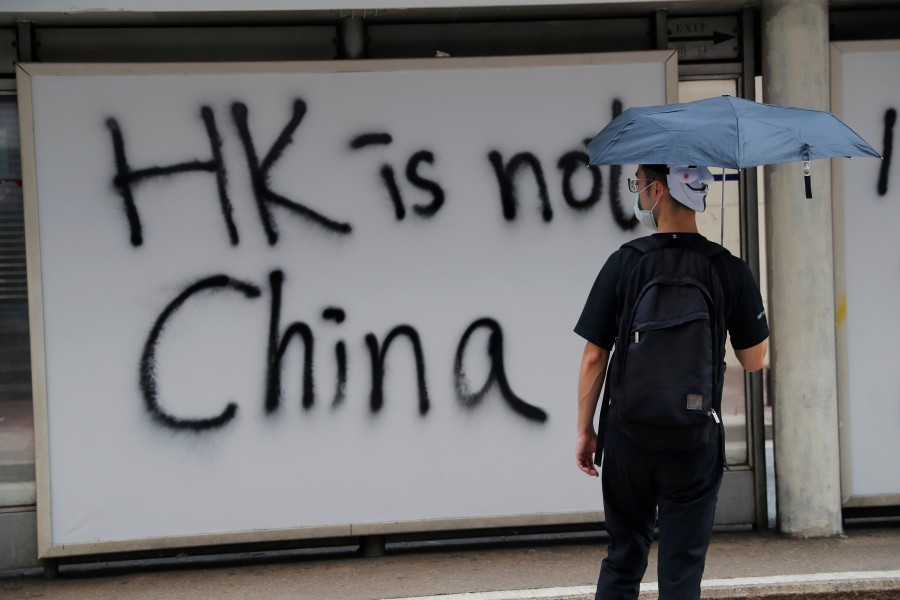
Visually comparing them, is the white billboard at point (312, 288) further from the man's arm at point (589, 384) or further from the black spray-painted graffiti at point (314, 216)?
the man's arm at point (589, 384)

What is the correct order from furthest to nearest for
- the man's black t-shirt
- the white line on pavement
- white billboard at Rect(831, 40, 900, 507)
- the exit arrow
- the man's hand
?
the exit arrow < white billboard at Rect(831, 40, 900, 507) < the white line on pavement < the man's hand < the man's black t-shirt

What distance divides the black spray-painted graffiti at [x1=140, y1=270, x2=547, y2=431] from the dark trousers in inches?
79.9

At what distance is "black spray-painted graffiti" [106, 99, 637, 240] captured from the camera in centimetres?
571

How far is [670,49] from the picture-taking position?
19.9 ft

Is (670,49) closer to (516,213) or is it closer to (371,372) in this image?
(516,213)

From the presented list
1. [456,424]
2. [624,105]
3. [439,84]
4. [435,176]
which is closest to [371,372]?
[456,424]

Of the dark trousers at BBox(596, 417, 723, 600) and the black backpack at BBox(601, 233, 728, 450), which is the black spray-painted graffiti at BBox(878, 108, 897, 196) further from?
the dark trousers at BBox(596, 417, 723, 600)

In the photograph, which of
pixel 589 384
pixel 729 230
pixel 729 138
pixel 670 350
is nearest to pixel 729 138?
pixel 729 138

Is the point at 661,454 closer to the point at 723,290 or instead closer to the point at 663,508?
the point at 663,508

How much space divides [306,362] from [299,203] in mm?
759

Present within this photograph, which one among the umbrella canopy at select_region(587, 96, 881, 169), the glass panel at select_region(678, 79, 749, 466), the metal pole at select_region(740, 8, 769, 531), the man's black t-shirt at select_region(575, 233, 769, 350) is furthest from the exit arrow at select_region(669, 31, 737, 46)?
the man's black t-shirt at select_region(575, 233, 769, 350)

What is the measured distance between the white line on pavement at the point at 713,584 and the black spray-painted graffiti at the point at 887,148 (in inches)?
76.2

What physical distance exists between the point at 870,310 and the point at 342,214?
2.70 m

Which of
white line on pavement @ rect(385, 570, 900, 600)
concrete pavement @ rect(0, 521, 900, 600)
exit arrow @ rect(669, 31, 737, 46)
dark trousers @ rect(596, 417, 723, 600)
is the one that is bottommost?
concrete pavement @ rect(0, 521, 900, 600)
